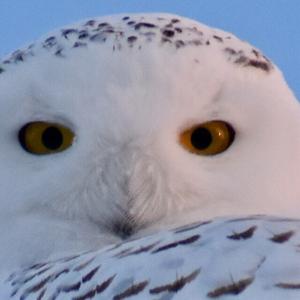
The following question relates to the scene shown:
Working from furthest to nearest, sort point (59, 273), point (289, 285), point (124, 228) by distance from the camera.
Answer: point (124, 228)
point (59, 273)
point (289, 285)

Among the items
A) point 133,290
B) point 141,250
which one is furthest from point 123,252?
point 133,290

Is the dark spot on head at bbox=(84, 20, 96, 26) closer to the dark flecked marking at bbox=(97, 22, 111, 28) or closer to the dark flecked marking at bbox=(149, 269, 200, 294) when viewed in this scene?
the dark flecked marking at bbox=(97, 22, 111, 28)

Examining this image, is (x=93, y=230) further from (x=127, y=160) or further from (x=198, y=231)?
(x=198, y=231)

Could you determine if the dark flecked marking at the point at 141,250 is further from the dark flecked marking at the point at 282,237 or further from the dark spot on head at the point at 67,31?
the dark spot on head at the point at 67,31

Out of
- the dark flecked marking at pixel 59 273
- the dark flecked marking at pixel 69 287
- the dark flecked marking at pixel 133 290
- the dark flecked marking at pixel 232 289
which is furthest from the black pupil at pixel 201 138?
the dark flecked marking at pixel 232 289

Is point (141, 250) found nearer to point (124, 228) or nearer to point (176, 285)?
point (176, 285)

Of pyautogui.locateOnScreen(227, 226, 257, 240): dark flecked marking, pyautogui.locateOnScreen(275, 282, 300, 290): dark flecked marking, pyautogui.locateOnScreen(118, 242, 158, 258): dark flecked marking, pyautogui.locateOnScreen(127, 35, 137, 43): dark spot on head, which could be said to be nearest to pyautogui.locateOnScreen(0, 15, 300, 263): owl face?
pyautogui.locateOnScreen(127, 35, 137, 43): dark spot on head
